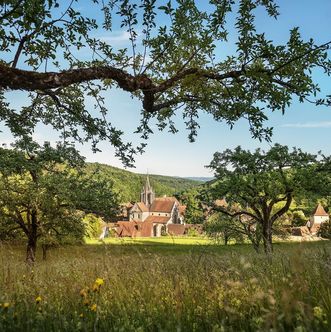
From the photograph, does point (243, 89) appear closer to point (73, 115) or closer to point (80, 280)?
point (80, 280)

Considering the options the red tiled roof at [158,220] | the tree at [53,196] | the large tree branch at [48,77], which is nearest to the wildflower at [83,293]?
the large tree branch at [48,77]

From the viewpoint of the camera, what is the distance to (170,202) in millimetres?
188750

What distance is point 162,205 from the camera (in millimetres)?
189500

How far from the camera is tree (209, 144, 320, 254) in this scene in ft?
76.3

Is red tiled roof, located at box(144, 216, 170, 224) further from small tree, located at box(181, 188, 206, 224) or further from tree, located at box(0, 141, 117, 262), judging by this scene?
small tree, located at box(181, 188, 206, 224)

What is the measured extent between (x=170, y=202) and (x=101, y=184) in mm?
166791

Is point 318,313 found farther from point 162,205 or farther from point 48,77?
point 162,205

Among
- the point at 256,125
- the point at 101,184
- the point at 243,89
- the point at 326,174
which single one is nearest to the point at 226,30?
the point at 243,89

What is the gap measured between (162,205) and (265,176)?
6575 inches

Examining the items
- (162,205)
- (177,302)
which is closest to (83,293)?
(177,302)

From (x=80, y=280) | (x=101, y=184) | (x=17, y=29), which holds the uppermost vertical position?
(x=17, y=29)

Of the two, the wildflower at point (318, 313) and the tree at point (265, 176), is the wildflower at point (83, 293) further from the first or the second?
the tree at point (265, 176)

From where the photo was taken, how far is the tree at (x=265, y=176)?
76.3 ft

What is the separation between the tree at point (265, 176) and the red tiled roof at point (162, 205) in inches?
6330
